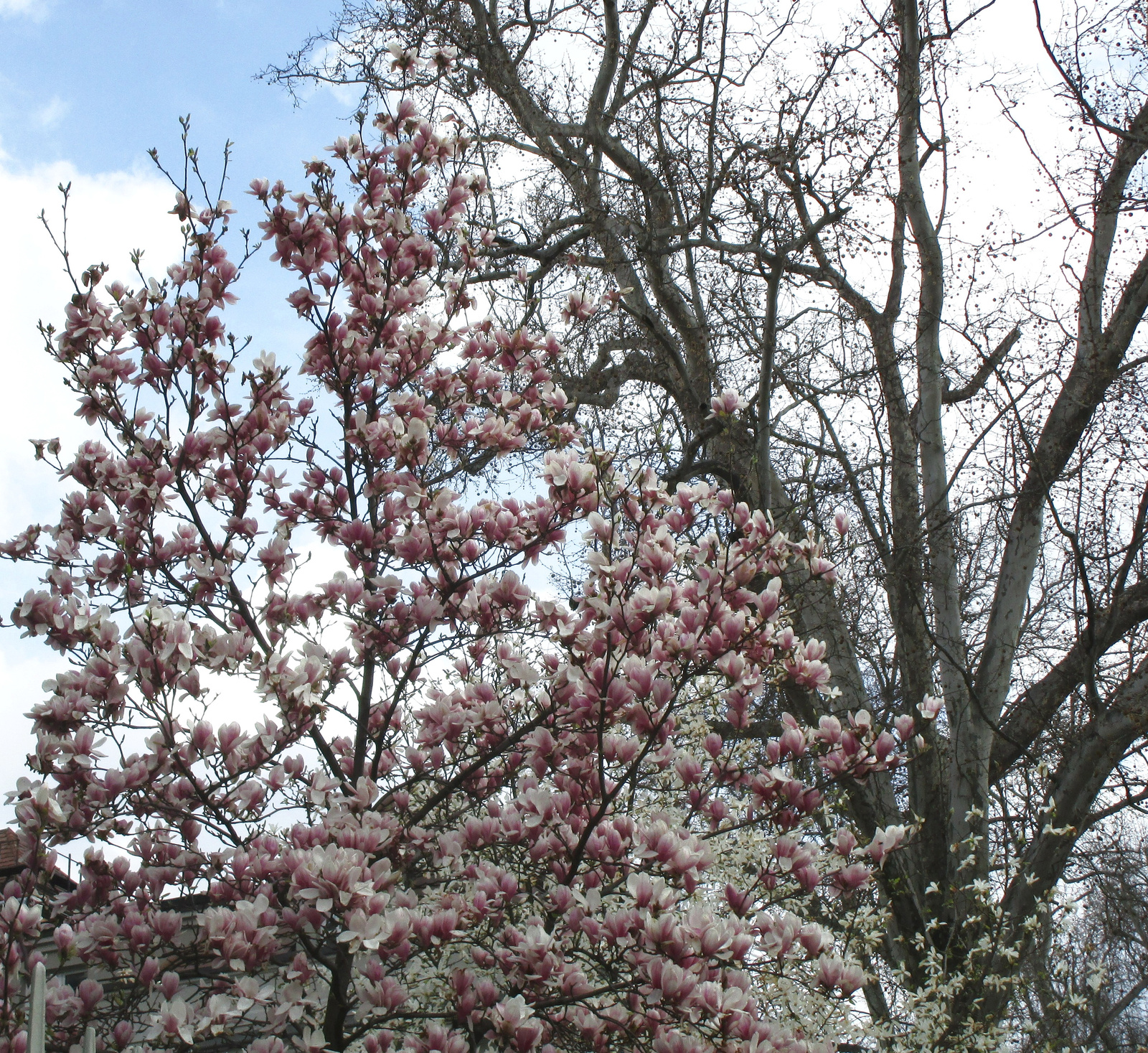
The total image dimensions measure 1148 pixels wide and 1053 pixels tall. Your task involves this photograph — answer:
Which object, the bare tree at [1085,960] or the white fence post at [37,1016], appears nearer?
the white fence post at [37,1016]

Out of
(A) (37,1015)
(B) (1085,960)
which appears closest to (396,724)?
(A) (37,1015)

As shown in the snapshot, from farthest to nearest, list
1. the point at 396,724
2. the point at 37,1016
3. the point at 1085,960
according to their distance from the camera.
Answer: the point at 1085,960
the point at 396,724
the point at 37,1016

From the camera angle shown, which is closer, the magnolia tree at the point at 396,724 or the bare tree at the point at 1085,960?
the magnolia tree at the point at 396,724

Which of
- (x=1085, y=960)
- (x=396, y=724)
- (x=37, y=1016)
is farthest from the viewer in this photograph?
(x=1085, y=960)

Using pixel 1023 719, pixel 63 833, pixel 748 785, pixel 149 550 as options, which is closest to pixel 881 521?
pixel 1023 719

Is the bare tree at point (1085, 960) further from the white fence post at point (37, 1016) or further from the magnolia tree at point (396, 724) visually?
the white fence post at point (37, 1016)

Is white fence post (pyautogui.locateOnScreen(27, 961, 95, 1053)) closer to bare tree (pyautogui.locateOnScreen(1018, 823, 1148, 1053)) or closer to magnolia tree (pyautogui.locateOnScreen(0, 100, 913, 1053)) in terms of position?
magnolia tree (pyautogui.locateOnScreen(0, 100, 913, 1053))

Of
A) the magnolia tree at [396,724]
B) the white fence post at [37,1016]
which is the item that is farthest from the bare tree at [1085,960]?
the white fence post at [37,1016]

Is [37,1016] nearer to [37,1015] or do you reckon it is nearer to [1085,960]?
[37,1015]

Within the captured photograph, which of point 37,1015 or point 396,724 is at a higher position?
point 396,724

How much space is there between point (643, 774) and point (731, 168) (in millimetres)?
4029

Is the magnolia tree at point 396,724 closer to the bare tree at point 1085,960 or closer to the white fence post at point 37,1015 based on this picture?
the white fence post at point 37,1015

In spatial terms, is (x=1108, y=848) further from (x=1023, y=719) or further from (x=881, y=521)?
(x=881, y=521)

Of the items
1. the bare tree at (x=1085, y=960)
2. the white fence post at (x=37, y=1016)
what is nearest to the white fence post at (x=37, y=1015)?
the white fence post at (x=37, y=1016)
